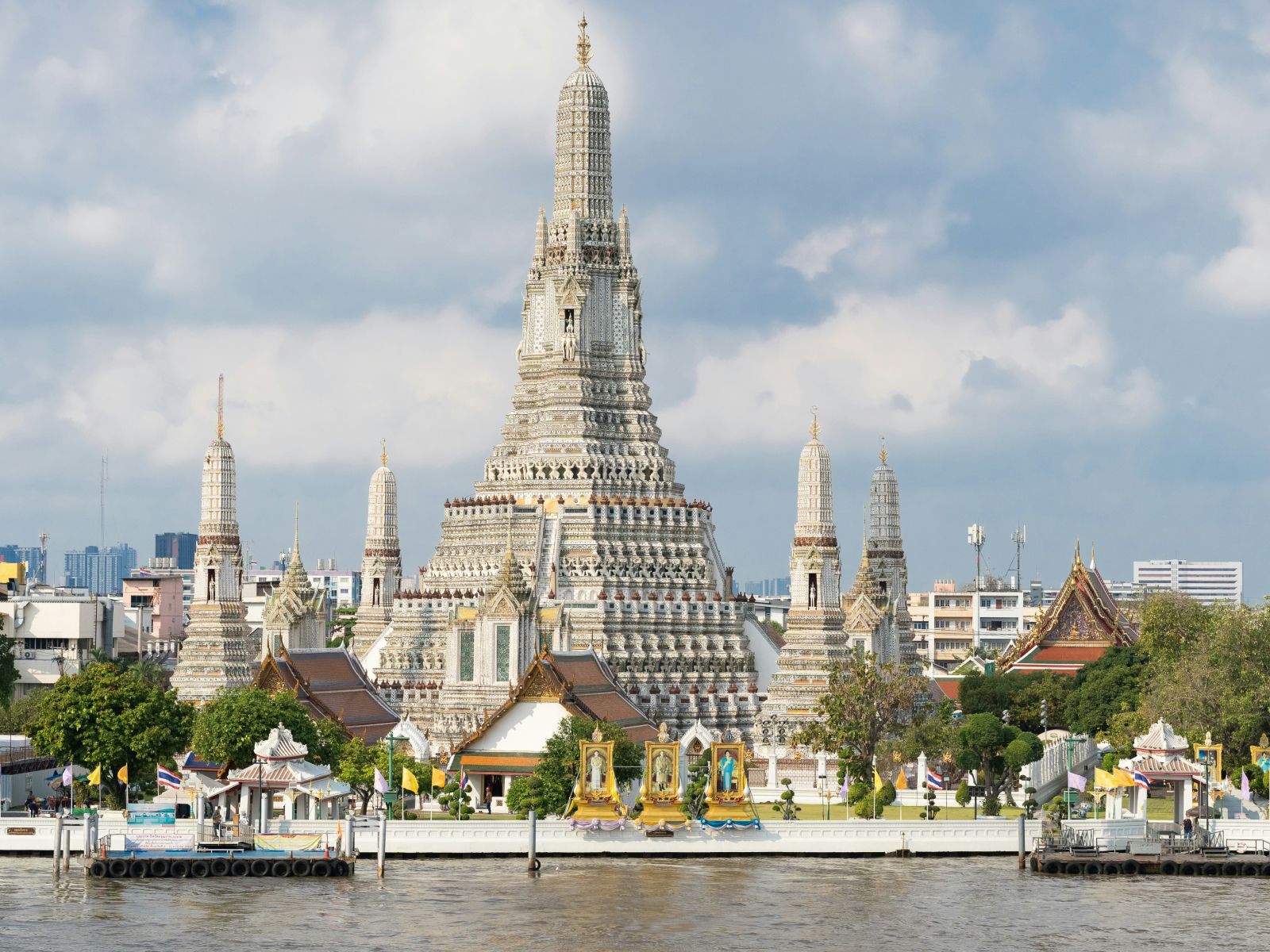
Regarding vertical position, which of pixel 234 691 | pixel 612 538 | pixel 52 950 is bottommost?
pixel 52 950

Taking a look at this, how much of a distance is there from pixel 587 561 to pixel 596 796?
29.8 metres

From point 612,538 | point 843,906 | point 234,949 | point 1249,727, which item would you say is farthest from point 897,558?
point 234,949

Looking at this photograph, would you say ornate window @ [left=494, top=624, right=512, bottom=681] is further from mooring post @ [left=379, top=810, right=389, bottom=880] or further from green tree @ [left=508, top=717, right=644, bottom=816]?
mooring post @ [left=379, top=810, right=389, bottom=880]

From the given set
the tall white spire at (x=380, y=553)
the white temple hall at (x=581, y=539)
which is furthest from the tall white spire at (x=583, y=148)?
the tall white spire at (x=380, y=553)

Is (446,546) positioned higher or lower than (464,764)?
higher

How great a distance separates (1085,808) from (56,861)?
3610 cm

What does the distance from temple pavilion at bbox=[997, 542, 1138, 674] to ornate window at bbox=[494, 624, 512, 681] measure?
53.3 metres

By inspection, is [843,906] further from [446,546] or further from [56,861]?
[446,546]

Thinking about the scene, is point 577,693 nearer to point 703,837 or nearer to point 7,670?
point 703,837

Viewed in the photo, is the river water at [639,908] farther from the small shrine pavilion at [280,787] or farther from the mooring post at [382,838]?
→ the small shrine pavilion at [280,787]

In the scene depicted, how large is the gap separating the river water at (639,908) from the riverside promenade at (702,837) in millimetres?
721

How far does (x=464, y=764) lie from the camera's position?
93.1 meters

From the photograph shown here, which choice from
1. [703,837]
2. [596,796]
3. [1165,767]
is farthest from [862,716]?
[596,796]

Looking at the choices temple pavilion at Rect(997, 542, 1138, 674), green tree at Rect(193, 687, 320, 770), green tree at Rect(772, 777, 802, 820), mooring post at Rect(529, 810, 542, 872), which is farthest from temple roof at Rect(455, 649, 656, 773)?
temple pavilion at Rect(997, 542, 1138, 674)
